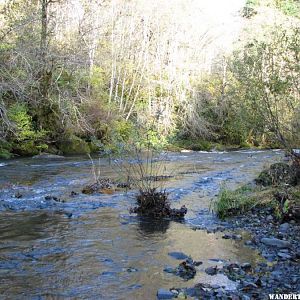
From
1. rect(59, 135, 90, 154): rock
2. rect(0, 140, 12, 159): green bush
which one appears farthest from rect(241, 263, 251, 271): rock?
rect(59, 135, 90, 154): rock

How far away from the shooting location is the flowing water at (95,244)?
573 cm

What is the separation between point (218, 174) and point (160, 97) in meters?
17.9

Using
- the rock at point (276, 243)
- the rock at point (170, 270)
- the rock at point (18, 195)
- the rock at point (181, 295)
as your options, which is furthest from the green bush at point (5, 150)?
the rock at point (181, 295)

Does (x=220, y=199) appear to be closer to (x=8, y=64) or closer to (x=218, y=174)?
(x=218, y=174)

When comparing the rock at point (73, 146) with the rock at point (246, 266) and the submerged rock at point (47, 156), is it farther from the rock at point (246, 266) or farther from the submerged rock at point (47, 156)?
the rock at point (246, 266)

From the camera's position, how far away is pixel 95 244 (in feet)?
25.0

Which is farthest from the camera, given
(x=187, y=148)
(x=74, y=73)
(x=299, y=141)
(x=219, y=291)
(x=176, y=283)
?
(x=187, y=148)

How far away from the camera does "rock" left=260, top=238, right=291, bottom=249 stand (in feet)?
23.7

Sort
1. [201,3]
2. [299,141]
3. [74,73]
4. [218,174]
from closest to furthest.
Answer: [299,141] → [218,174] → [74,73] → [201,3]

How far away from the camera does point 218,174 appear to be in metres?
16.4

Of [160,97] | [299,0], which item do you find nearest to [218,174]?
[299,0]

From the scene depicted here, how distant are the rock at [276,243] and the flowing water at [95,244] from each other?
426 millimetres

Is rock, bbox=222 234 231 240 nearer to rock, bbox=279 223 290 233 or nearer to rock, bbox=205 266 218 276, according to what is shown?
rock, bbox=279 223 290 233

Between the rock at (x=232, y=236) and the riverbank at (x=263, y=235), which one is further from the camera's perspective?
the rock at (x=232, y=236)
